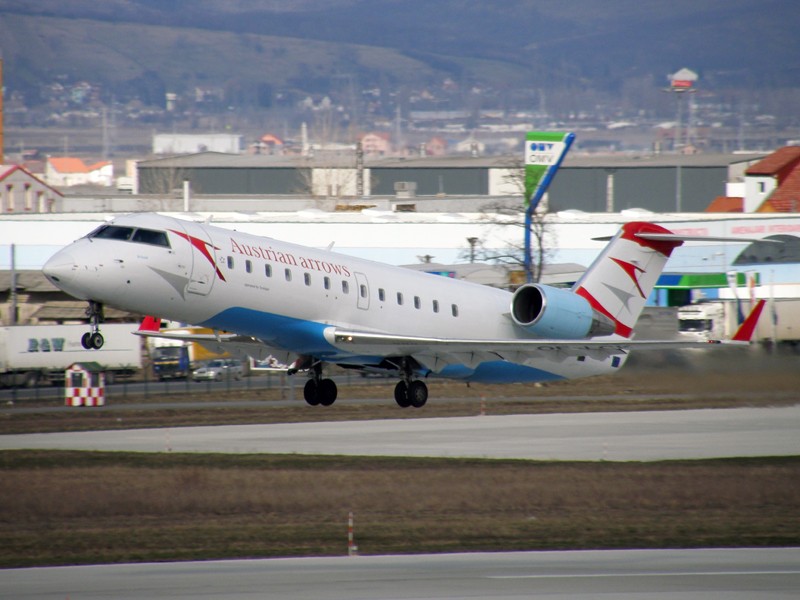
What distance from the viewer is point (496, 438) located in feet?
128

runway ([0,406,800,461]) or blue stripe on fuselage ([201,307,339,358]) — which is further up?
blue stripe on fuselage ([201,307,339,358])

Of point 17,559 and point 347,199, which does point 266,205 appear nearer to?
point 347,199

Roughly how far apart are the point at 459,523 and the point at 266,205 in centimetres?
5415

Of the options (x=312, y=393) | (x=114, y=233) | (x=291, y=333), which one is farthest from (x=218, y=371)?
(x=114, y=233)

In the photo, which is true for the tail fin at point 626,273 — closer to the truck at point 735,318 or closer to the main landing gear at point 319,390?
the main landing gear at point 319,390

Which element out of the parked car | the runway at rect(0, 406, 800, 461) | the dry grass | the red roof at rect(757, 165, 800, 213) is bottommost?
the dry grass

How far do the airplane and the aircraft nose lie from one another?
2 centimetres

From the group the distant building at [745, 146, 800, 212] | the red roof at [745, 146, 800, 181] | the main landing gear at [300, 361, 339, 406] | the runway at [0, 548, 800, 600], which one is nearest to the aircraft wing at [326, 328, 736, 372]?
the main landing gear at [300, 361, 339, 406]

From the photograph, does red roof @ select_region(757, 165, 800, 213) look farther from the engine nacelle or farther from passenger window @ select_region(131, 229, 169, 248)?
passenger window @ select_region(131, 229, 169, 248)

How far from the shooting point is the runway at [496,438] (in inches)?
1451

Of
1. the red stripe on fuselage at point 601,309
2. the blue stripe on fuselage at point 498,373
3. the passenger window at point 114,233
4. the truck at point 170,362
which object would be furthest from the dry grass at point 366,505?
the truck at point 170,362

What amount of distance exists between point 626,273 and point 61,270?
14319 millimetres

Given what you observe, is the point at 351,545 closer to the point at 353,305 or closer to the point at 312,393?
the point at 312,393

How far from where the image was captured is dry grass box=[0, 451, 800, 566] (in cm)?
2617
